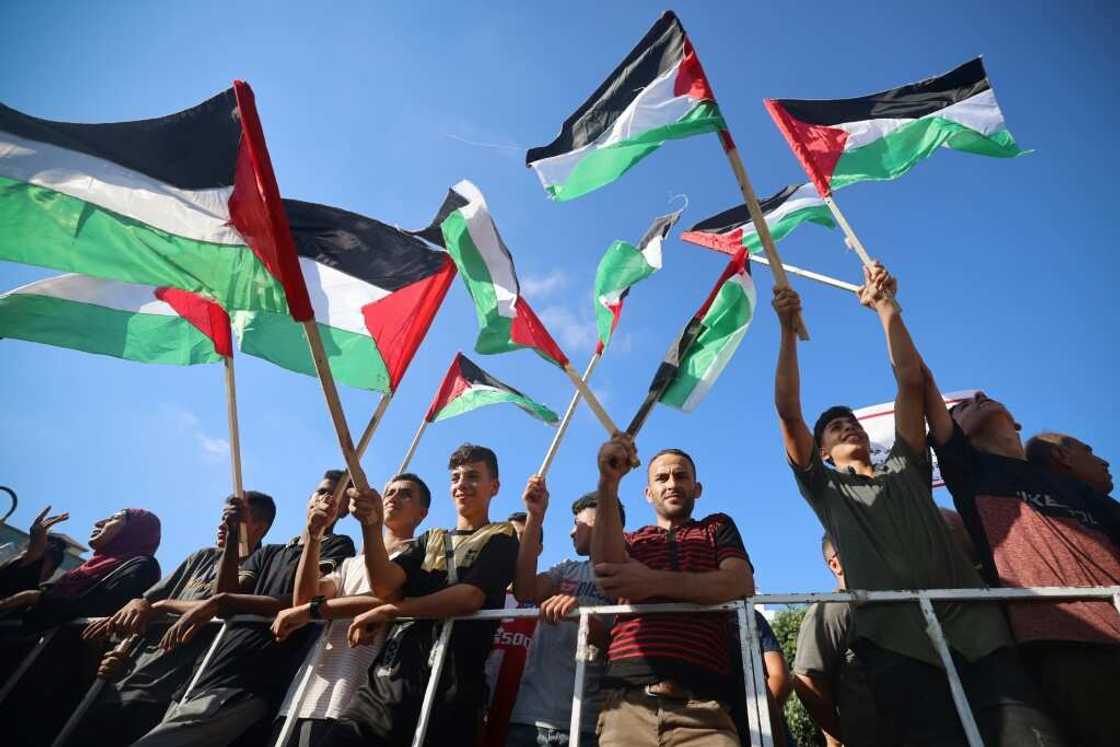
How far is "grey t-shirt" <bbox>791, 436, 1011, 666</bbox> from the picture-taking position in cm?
239

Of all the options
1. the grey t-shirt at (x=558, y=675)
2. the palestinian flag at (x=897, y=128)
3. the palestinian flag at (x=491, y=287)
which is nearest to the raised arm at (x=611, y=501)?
the grey t-shirt at (x=558, y=675)

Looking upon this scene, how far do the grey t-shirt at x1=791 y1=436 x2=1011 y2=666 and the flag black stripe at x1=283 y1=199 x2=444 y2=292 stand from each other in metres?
3.04

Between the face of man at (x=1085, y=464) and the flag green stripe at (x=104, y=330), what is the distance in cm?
567

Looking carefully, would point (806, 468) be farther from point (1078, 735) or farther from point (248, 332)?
point (248, 332)

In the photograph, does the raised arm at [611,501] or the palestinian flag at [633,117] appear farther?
A: the palestinian flag at [633,117]

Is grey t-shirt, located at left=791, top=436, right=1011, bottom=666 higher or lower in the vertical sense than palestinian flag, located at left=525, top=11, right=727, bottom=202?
lower

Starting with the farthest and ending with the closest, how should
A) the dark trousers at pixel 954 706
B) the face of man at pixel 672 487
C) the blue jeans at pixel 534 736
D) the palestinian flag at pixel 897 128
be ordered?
the palestinian flag at pixel 897 128 < the face of man at pixel 672 487 < the blue jeans at pixel 534 736 < the dark trousers at pixel 954 706

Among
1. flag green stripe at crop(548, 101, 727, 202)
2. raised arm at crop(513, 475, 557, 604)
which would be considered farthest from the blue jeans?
flag green stripe at crop(548, 101, 727, 202)

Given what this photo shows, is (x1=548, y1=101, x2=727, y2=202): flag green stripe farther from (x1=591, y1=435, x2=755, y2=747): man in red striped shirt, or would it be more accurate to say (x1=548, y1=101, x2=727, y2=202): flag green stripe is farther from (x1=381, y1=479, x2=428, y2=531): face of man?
(x1=381, y1=479, x2=428, y2=531): face of man

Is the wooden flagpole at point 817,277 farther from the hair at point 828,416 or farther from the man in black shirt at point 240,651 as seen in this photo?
the man in black shirt at point 240,651

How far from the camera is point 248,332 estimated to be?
4.59m

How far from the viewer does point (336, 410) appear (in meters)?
3.22

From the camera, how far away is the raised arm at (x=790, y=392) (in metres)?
3.10

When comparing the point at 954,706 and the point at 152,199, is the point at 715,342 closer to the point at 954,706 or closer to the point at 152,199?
the point at 954,706
